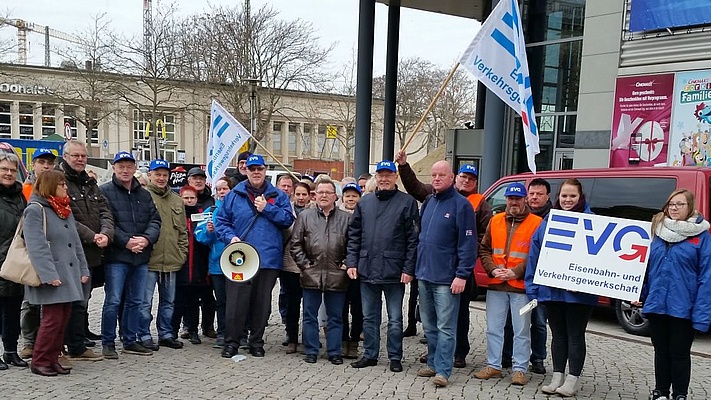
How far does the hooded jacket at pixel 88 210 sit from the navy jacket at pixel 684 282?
4834 mm

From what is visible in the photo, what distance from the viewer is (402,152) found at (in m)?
6.21

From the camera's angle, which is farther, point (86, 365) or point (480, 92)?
point (480, 92)

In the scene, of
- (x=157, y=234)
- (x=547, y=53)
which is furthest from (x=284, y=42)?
(x=157, y=234)

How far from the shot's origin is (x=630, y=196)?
310 inches

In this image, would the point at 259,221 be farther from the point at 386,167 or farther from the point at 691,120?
the point at 691,120

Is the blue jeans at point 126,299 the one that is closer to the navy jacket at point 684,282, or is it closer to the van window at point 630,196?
the navy jacket at point 684,282

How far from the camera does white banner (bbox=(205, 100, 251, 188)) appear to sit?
8.76 metres

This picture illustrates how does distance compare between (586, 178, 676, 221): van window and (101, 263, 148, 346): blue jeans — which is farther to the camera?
(586, 178, 676, 221): van window

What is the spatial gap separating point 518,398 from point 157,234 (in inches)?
149

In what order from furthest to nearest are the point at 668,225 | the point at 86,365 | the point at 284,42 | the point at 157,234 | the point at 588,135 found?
the point at 284,42, the point at 588,135, the point at 157,234, the point at 86,365, the point at 668,225

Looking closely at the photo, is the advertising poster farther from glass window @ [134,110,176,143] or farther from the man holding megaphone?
glass window @ [134,110,176,143]

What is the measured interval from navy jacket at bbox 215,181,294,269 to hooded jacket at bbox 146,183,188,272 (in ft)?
1.53

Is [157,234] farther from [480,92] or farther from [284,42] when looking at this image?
[284,42]

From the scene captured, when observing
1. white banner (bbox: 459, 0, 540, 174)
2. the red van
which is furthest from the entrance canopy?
white banner (bbox: 459, 0, 540, 174)
